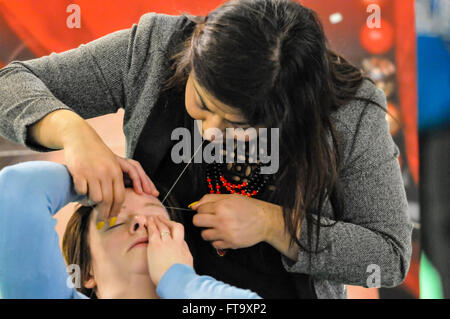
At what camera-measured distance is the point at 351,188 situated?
935 mm

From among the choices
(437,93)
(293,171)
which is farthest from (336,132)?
(437,93)

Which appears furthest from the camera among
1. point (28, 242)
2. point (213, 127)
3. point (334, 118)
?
point (334, 118)

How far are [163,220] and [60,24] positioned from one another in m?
0.64

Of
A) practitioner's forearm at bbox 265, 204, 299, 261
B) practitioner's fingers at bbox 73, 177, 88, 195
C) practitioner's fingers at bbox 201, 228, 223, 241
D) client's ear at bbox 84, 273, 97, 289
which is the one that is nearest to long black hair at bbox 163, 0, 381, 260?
practitioner's forearm at bbox 265, 204, 299, 261

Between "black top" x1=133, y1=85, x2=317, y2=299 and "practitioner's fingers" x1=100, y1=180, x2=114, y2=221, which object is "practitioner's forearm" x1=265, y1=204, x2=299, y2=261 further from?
"practitioner's fingers" x1=100, y1=180, x2=114, y2=221

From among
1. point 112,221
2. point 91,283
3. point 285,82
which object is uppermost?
point 285,82

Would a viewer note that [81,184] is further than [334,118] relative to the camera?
No

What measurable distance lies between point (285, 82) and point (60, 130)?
1.18ft

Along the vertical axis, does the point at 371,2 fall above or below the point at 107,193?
above

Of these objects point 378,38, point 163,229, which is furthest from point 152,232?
point 378,38

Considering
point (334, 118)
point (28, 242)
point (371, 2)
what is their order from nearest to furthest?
1. point (28, 242)
2. point (334, 118)
3. point (371, 2)

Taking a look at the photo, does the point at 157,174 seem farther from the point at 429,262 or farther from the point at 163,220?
the point at 429,262

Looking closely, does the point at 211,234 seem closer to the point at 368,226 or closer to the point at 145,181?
the point at 145,181

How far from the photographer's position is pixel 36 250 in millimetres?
694
